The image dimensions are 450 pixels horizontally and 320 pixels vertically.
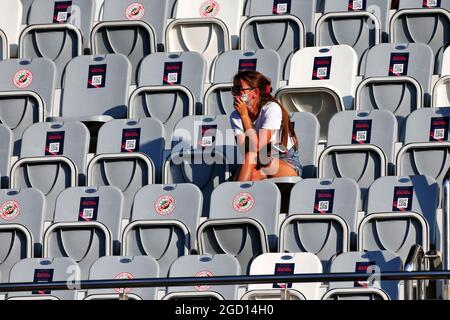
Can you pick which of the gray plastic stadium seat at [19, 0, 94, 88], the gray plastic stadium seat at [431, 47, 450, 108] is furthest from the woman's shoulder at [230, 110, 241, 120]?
the gray plastic stadium seat at [19, 0, 94, 88]

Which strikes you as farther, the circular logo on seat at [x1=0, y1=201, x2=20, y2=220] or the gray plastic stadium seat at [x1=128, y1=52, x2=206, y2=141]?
the gray plastic stadium seat at [x1=128, y1=52, x2=206, y2=141]

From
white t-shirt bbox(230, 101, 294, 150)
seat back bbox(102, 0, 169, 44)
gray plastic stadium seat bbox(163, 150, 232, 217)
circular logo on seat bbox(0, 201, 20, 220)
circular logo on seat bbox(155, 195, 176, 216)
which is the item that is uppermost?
seat back bbox(102, 0, 169, 44)

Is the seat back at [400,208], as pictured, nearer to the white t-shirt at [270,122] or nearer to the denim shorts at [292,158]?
the denim shorts at [292,158]

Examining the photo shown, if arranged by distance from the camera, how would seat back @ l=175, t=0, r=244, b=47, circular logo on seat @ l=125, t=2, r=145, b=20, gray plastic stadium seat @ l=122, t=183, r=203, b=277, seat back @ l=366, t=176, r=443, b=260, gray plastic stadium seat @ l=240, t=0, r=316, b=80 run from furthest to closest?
circular logo on seat @ l=125, t=2, r=145, b=20
seat back @ l=175, t=0, r=244, b=47
gray plastic stadium seat @ l=240, t=0, r=316, b=80
gray plastic stadium seat @ l=122, t=183, r=203, b=277
seat back @ l=366, t=176, r=443, b=260

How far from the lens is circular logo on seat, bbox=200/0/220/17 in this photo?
8.31m

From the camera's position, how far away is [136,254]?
6.98 m

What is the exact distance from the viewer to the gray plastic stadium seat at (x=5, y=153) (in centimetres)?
759

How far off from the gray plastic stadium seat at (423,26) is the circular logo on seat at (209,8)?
42.3 inches

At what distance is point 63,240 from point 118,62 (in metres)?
1.28

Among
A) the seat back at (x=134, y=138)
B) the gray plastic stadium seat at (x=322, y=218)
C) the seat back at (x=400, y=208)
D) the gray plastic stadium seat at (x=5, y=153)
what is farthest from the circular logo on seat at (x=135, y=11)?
the seat back at (x=400, y=208)

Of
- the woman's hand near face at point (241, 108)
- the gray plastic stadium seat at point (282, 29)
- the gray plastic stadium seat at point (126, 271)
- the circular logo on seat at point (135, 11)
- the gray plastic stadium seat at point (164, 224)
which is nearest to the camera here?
the gray plastic stadium seat at point (126, 271)

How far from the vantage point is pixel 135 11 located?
332 inches

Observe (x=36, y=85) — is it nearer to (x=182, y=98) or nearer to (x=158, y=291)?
(x=182, y=98)

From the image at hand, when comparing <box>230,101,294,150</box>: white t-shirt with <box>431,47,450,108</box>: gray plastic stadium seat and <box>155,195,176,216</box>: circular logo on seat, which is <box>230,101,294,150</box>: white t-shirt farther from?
<box>431,47,450,108</box>: gray plastic stadium seat
